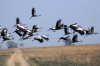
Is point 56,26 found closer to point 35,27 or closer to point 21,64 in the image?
point 35,27

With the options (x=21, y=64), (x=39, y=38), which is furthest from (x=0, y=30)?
(x=21, y=64)

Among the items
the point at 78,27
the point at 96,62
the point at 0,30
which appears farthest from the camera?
the point at 96,62

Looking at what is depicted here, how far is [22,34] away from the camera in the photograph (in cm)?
2419

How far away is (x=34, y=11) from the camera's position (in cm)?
2367

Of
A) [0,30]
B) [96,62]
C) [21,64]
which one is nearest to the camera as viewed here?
[0,30]

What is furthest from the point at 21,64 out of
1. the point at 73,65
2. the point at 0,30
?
the point at 0,30

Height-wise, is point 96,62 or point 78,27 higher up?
point 78,27

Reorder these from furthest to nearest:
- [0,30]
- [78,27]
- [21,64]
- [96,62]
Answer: [21,64] → [96,62] → [0,30] → [78,27]

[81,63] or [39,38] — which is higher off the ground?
[39,38]

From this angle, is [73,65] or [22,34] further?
[73,65]

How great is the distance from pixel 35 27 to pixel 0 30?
198 cm

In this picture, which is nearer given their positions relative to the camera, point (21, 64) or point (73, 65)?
point (73, 65)

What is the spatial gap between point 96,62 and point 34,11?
2185 cm

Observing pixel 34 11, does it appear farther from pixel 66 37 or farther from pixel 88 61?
pixel 88 61
